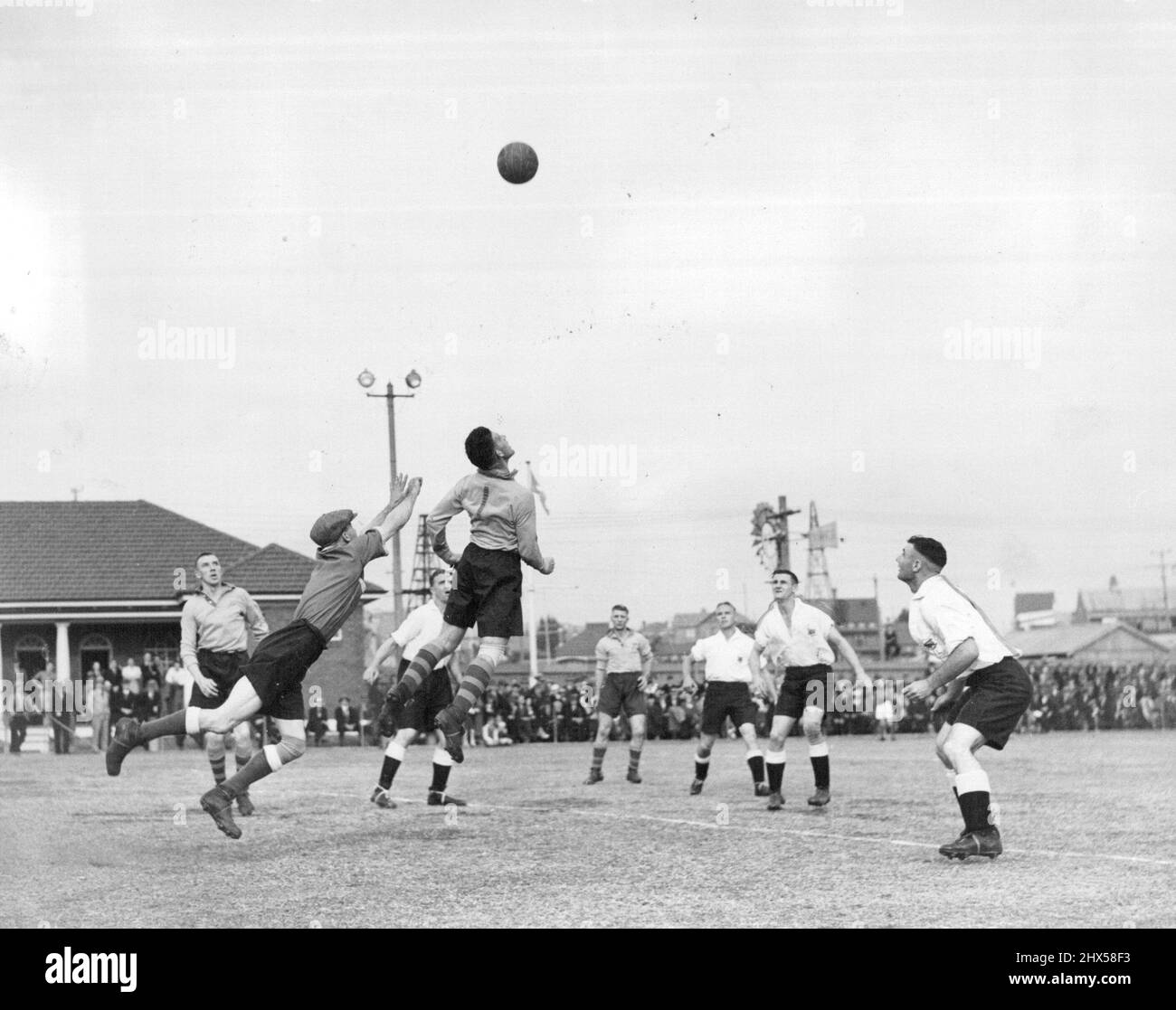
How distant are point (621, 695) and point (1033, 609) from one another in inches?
4305

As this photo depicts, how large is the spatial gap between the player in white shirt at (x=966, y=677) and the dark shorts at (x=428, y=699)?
4923mm

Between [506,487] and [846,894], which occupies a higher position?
[506,487]

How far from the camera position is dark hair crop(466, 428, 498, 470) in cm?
837

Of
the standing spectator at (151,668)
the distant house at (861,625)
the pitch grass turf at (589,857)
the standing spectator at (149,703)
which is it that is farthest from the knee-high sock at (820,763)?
the distant house at (861,625)

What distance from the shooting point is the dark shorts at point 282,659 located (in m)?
8.79

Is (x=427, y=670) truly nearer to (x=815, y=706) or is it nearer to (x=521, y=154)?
(x=521, y=154)

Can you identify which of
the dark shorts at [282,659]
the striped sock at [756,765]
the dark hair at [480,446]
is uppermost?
the dark hair at [480,446]

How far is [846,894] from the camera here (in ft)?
Answer: 25.4

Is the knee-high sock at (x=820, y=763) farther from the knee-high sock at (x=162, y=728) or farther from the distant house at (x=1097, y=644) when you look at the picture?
the distant house at (x=1097, y=644)

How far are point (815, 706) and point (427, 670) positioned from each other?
17.5 ft

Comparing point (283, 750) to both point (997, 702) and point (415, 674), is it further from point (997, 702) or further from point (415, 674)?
point (997, 702)

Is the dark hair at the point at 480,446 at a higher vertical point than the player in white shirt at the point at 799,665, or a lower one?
higher

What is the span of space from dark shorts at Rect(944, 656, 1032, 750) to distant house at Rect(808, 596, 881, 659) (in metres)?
66.5
